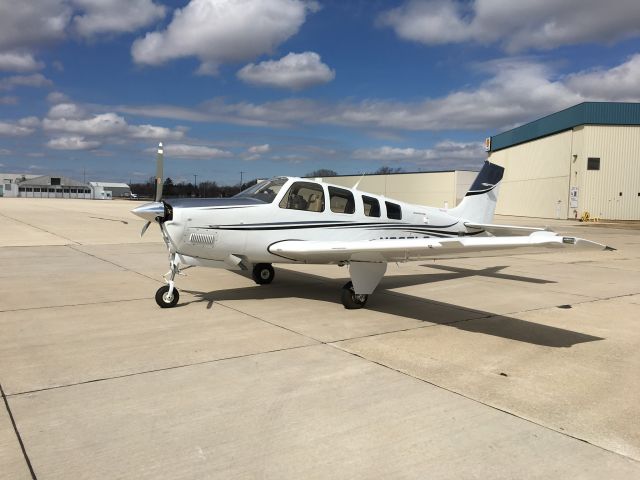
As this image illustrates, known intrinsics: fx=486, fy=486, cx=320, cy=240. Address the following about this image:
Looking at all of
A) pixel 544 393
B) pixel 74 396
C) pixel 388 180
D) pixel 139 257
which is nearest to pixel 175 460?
pixel 74 396

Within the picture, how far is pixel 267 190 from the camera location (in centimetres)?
796

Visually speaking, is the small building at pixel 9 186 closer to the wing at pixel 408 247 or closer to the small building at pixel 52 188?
the small building at pixel 52 188

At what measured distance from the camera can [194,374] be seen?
15.4 feet

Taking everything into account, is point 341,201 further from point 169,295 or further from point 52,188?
point 52,188

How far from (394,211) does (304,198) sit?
201 centimetres

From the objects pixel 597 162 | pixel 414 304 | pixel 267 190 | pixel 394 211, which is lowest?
pixel 414 304

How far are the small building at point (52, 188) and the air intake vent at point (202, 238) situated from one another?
5759 inches

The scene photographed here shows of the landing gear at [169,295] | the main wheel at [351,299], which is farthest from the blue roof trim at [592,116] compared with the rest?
the landing gear at [169,295]

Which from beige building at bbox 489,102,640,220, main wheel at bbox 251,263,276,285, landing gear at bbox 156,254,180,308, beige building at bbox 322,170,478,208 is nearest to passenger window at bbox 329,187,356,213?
main wheel at bbox 251,263,276,285

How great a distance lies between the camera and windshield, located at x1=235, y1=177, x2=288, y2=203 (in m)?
7.84

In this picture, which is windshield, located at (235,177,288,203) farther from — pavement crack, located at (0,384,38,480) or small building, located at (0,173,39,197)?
small building, located at (0,173,39,197)

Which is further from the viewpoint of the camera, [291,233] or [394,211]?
[394,211]

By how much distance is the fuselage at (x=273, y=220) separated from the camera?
23.7 feet

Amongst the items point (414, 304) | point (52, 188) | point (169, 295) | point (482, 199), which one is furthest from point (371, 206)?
point (52, 188)
